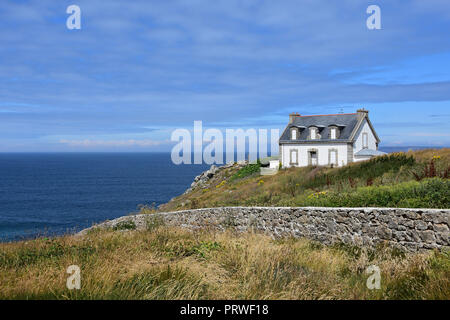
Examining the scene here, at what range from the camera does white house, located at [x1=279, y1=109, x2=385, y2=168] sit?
35094mm

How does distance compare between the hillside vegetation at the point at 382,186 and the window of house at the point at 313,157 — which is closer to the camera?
the hillside vegetation at the point at 382,186

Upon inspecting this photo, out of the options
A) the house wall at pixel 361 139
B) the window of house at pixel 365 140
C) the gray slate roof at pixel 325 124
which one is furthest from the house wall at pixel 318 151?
the window of house at pixel 365 140

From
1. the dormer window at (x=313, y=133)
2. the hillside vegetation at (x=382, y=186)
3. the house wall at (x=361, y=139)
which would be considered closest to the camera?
the hillside vegetation at (x=382, y=186)

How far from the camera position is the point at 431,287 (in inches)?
227

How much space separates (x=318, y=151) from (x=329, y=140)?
5.09 ft

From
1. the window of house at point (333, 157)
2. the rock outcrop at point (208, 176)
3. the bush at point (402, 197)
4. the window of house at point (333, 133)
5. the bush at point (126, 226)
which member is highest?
the window of house at point (333, 133)

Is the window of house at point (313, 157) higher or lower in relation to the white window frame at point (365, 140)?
lower

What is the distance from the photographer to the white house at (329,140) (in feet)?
115

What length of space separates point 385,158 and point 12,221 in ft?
141

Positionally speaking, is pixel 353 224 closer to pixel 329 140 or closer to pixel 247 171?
pixel 329 140

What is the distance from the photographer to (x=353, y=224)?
35.8 ft

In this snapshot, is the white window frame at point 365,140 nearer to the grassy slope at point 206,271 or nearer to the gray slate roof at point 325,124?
the gray slate roof at point 325,124

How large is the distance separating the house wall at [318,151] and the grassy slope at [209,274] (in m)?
27.1
